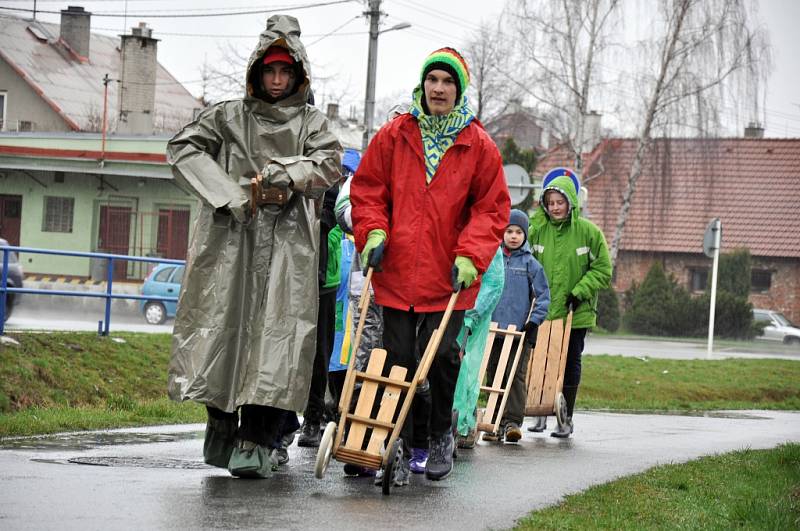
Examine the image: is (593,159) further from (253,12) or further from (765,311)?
(253,12)

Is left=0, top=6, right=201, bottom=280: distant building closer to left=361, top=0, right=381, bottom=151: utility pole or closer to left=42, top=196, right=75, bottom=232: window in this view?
left=42, top=196, right=75, bottom=232: window

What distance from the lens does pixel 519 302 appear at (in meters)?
10.6

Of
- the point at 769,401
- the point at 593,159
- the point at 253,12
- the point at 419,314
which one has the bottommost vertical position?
the point at 769,401

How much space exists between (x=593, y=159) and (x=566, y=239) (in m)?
39.1

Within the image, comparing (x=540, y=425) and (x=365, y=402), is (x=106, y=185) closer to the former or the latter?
(x=540, y=425)

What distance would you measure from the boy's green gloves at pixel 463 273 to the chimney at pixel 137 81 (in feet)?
138

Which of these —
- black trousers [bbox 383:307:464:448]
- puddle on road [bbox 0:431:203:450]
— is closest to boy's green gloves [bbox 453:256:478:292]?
black trousers [bbox 383:307:464:448]

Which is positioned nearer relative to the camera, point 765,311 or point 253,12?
point 253,12

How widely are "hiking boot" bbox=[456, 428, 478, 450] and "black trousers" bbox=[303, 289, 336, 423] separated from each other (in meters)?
1.06

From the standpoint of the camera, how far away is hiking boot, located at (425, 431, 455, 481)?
753 centimetres

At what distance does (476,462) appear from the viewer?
8805 millimetres

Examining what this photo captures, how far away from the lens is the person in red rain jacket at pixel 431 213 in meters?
7.30

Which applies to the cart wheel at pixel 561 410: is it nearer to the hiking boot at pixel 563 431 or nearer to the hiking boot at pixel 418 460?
the hiking boot at pixel 563 431

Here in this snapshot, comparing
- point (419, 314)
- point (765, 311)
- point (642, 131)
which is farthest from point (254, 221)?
point (765, 311)
